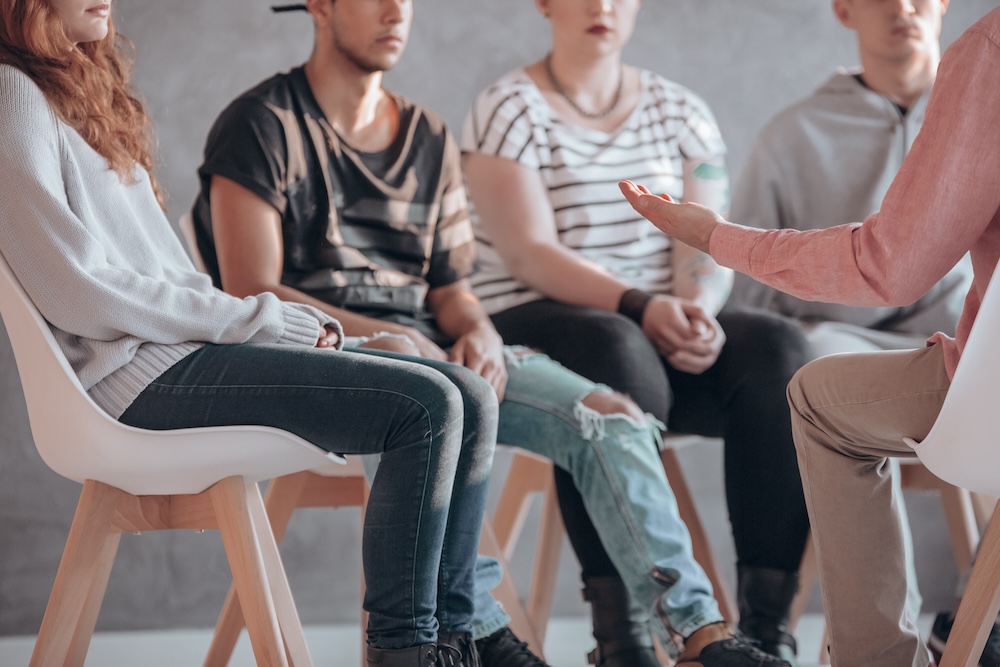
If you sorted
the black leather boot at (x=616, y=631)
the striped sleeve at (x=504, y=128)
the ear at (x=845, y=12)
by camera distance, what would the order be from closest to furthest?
the black leather boot at (x=616, y=631), the striped sleeve at (x=504, y=128), the ear at (x=845, y=12)

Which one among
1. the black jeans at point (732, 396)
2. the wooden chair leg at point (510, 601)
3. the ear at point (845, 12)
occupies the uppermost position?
the ear at point (845, 12)

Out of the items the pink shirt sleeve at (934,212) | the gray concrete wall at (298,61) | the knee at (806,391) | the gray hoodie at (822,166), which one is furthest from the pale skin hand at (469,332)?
the gray concrete wall at (298,61)

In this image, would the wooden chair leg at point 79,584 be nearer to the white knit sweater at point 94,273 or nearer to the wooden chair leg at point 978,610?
the white knit sweater at point 94,273

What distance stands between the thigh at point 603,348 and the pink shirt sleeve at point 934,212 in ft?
1.83

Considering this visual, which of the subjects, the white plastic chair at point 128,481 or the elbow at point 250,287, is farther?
the elbow at point 250,287

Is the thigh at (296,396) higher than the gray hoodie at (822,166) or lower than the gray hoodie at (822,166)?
lower

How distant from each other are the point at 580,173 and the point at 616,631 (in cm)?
82

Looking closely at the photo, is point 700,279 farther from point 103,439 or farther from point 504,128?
point 103,439

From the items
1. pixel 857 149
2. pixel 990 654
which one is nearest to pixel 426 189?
pixel 857 149

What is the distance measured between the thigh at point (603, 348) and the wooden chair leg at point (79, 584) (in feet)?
2.32

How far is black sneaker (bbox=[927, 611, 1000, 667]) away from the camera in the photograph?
1.47 metres

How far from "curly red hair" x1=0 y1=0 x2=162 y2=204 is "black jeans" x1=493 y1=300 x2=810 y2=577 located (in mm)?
691

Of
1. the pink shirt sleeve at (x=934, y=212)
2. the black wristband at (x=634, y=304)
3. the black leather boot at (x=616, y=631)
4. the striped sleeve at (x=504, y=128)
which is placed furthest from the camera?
the striped sleeve at (x=504, y=128)

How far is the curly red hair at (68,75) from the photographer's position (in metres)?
1.26
